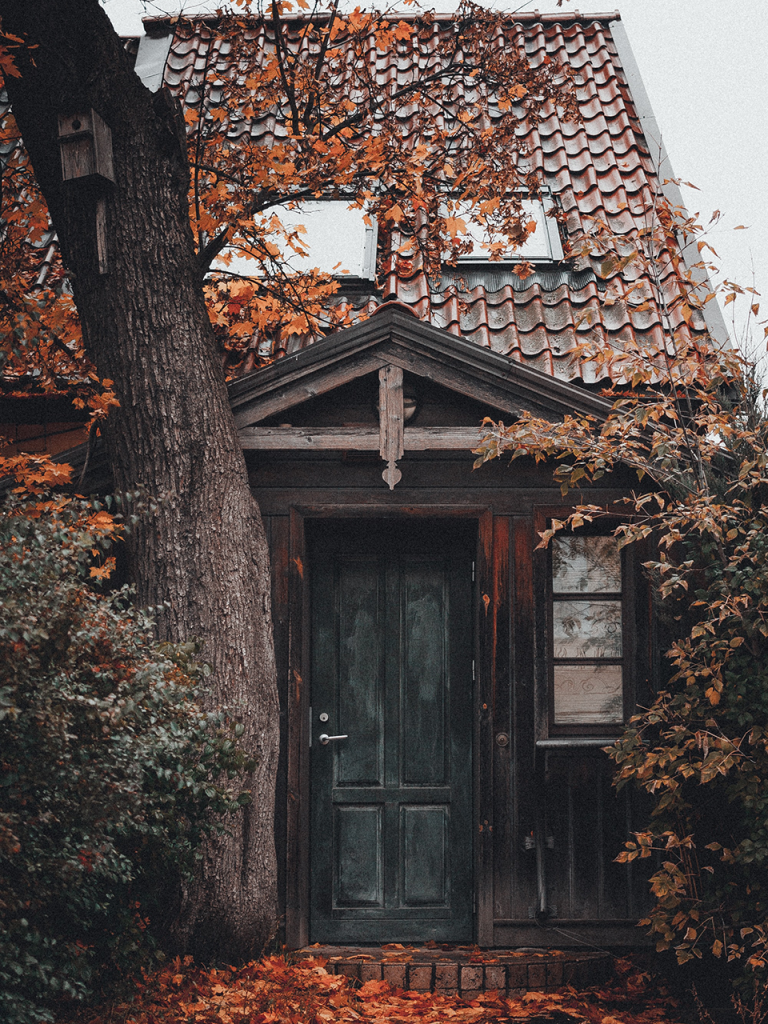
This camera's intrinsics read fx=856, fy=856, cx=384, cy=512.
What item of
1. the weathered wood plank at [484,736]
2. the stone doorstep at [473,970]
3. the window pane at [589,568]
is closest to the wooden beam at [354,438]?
the weathered wood plank at [484,736]

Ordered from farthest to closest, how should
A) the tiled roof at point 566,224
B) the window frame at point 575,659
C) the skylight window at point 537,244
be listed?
the skylight window at point 537,244 → the tiled roof at point 566,224 → the window frame at point 575,659

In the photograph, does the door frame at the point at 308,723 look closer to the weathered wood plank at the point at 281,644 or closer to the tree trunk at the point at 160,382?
the weathered wood plank at the point at 281,644

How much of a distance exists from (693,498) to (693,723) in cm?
125

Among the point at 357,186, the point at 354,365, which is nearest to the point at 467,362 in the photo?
the point at 354,365

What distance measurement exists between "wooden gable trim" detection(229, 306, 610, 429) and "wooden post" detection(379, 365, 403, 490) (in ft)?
0.29

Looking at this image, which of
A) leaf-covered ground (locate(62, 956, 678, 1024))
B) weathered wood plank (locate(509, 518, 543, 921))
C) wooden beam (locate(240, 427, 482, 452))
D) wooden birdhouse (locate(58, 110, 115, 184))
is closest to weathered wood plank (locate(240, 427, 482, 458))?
wooden beam (locate(240, 427, 482, 452))

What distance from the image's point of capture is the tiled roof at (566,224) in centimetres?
636

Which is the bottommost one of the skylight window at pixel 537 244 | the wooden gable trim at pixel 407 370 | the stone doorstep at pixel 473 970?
the stone doorstep at pixel 473 970

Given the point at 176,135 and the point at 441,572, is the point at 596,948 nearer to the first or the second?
the point at 441,572

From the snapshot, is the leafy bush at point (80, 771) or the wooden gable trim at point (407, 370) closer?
the leafy bush at point (80, 771)

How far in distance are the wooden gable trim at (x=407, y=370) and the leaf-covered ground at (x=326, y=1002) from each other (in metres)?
3.13

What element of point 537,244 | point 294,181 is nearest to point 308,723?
point 294,181

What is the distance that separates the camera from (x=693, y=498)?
471cm

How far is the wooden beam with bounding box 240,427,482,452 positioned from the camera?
17.4ft
